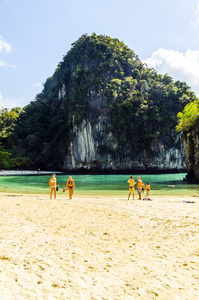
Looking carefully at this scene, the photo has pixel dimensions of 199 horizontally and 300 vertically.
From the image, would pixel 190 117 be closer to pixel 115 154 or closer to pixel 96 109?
pixel 115 154

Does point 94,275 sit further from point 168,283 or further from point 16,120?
point 16,120

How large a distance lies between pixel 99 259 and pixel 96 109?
56.3 meters

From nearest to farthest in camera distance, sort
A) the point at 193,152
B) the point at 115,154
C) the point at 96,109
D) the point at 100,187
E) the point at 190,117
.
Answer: the point at 100,187 < the point at 190,117 < the point at 193,152 < the point at 115,154 < the point at 96,109

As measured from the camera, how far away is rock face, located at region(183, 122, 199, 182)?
1104 inches

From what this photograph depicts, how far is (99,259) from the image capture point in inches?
158

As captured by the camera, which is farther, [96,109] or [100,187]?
[96,109]

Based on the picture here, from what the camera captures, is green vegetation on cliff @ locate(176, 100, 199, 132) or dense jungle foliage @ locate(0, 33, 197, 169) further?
dense jungle foliage @ locate(0, 33, 197, 169)

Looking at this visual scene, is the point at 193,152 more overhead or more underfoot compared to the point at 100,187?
more overhead

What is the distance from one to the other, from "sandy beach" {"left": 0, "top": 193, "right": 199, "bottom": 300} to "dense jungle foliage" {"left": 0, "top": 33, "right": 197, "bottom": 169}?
51.5 m

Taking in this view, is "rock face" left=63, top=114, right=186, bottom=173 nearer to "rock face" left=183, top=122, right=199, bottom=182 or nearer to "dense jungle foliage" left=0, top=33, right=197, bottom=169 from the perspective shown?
"dense jungle foliage" left=0, top=33, right=197, bottom=169

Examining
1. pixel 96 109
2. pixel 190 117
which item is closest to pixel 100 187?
pixel 190 117

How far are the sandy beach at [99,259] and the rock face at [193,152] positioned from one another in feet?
76.5

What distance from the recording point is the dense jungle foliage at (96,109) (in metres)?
58.5

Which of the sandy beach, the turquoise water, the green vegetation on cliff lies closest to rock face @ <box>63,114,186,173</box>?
the green vegetation on cliff
